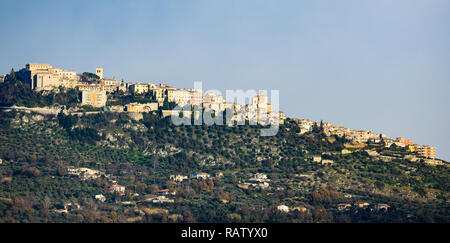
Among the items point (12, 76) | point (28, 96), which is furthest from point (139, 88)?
point (12, 76)

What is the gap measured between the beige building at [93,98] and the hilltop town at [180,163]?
12cm

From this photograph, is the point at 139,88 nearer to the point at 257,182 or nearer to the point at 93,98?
the point at 93,98

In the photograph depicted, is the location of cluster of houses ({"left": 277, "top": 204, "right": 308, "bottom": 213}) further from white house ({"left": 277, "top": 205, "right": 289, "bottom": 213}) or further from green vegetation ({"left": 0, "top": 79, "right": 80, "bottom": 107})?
green vegetation ({"left": 0, "top": 79, "right": 80, "bottom": 107})

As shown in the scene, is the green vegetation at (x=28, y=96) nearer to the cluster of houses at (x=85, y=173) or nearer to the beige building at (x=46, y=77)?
the beige building at (x=46, y=77)

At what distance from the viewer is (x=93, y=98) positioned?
319 feet

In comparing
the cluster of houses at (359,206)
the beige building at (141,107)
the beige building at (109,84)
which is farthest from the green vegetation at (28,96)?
the cluster of houses at (359,206)

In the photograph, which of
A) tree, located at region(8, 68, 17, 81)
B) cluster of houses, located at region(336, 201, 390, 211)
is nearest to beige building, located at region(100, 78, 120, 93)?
tree, located at region(8, 68, 17, 81)

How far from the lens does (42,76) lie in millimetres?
97250

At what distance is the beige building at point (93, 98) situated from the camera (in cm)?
9662

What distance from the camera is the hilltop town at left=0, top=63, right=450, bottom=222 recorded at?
246 ft

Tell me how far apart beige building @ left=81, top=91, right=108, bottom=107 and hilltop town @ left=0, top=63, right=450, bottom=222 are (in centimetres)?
12
